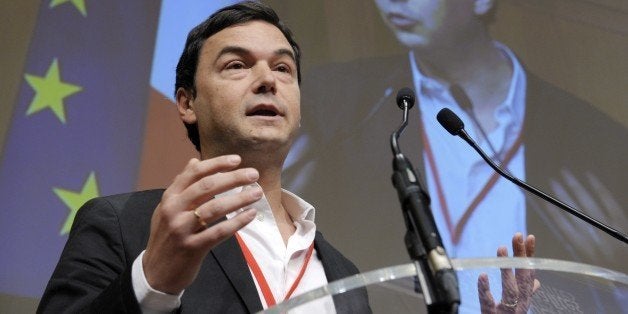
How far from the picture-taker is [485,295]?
1.05 m

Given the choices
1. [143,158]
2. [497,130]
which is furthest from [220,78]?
[497,130]

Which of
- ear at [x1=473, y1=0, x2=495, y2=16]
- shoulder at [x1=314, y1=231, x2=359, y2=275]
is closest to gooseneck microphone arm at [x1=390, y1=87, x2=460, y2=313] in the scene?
shoulder at [x1=314, y1=231, x2=359, y2=275]

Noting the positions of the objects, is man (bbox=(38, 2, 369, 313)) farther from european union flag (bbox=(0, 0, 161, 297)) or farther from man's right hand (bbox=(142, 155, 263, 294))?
european union flag (bbox=(0, 0, 161, 297))

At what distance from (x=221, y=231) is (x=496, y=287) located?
400 millimetres

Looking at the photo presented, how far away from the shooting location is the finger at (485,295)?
3.43 feet

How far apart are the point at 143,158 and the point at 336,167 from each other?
77 cm

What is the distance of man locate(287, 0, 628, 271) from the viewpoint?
2.98m

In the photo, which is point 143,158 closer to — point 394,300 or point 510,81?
point 510,81

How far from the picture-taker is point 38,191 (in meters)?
2.66

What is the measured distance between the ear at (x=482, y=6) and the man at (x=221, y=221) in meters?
1.36

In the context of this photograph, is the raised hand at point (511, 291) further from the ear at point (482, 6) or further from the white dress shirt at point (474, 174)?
the ear at point (482, 6)

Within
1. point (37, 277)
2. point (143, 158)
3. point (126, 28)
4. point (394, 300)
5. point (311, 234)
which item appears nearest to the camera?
point (394, 300)

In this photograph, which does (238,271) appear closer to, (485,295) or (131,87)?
(485,295)

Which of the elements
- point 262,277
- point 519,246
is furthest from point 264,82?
point 519,246
